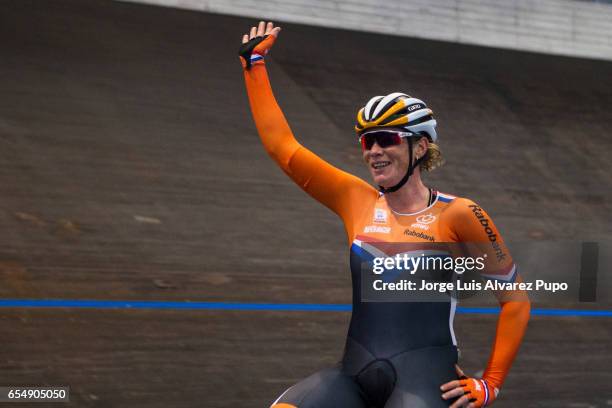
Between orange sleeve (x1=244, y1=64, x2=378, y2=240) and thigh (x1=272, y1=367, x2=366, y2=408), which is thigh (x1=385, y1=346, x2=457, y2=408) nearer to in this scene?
thigh (x1=272, y1=367, x2=366, y2=408)

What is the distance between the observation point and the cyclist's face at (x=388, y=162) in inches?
135

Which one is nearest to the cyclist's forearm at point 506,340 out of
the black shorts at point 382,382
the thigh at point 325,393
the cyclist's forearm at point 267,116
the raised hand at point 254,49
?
the black shorts at point 382,382

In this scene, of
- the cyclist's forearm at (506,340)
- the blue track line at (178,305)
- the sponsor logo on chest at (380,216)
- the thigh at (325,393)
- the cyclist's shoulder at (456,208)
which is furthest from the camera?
the blue track line at (178,305)

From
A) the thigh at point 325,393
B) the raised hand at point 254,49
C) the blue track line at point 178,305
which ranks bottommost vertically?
the blue track line at point 178,305

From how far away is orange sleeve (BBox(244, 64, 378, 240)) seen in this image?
139 inches

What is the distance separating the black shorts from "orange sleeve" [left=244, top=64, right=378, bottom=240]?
0.55 m

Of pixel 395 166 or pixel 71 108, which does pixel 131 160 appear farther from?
pixel 395 166

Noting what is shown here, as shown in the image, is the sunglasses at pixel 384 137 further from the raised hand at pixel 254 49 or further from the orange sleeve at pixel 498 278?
the raised hand at pixel 254 49

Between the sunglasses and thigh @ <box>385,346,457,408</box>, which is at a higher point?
the sunglasses

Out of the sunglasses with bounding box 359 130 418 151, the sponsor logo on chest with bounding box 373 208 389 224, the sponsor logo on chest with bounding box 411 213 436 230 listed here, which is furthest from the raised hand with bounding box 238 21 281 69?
the sponsor logo on chest with bounding box 411 213 436 230

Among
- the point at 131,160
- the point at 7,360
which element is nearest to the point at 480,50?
the point at 131,160

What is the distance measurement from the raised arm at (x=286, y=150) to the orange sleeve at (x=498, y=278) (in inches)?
15.5

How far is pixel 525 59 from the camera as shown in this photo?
10484 millimetres

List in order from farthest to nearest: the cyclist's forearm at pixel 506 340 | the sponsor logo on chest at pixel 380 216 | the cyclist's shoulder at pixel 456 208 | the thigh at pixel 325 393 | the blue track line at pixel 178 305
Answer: the blue track line at pixel 178 305
the sponsor logo on chest at pixel 380 216
the cyclist's shoulder at pixel 456 208
the cyclist's forearm at pixel 506 340
the thigh at pixel 325 393
